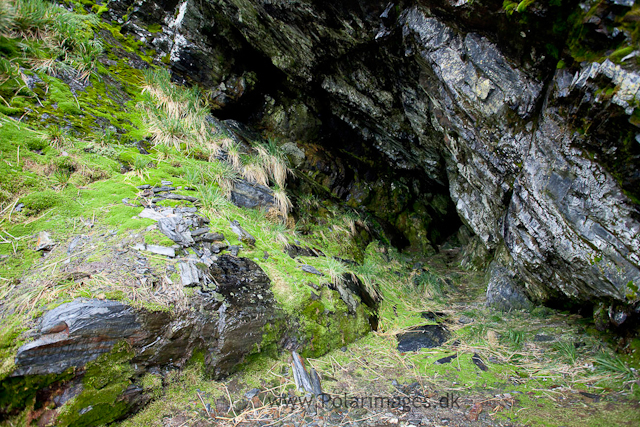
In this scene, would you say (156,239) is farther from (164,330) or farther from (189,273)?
(164,330)

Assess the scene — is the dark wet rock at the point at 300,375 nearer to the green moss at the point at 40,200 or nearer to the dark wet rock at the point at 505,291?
the green moss at the point at 40,200

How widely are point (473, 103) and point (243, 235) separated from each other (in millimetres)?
2953

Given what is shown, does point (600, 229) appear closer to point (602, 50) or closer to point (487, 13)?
point (602, 50)

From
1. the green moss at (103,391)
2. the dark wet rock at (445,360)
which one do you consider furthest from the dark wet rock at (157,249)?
the dark wet rock at (445,360)

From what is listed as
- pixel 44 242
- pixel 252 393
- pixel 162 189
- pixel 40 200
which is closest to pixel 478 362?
pixel 252 393

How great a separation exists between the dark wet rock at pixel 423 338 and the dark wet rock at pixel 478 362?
0.37 meters

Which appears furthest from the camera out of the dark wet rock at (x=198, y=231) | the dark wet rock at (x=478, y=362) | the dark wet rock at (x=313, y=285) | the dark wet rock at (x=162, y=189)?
the dark wet rock at (x=162, y=189)

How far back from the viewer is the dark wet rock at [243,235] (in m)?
3.40

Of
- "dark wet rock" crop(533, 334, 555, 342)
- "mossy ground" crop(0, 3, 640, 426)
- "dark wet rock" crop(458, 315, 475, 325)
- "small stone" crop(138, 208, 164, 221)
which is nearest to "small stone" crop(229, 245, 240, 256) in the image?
"mossy ground" crop(0, 3, 640, 426)

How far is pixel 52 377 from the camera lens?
5.70 ft

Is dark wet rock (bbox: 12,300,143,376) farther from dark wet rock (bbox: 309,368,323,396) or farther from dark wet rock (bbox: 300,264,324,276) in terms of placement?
dark wet rock (bbox: 300,264,324,276)

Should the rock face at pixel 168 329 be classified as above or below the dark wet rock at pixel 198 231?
below

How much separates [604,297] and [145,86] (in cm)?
661

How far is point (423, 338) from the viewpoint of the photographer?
3402mm
